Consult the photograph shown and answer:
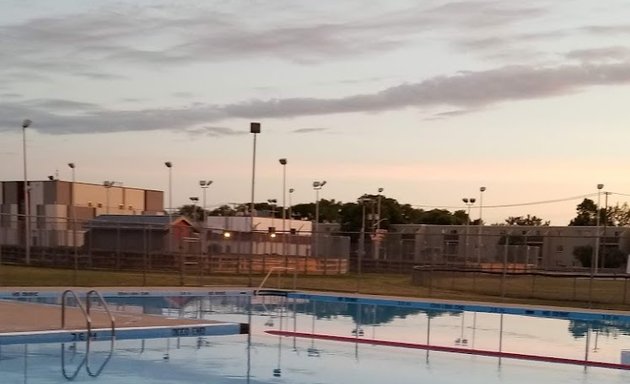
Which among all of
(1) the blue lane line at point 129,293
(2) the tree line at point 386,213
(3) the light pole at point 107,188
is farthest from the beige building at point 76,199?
(1) the blue lane line at point 129,293

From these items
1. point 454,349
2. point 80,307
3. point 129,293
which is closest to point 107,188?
point 129,293

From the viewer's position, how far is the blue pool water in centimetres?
1061

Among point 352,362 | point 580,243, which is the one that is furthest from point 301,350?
point 580,243

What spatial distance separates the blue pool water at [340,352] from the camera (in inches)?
418

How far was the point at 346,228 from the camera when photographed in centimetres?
8444

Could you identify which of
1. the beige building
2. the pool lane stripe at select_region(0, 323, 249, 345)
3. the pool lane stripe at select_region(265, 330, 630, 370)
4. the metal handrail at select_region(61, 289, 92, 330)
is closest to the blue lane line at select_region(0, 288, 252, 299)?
the pool lane stripe at select_region(0, 323, 249, 345)

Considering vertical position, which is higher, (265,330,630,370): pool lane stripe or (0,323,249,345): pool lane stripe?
(0,323,249,345): pool lane stripe

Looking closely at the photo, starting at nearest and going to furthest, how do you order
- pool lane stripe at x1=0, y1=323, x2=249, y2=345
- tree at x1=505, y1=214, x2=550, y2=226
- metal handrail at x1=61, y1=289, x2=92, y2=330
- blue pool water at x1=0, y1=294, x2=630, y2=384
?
1. blue pool water at x1=0, y1=294, x2=630, y2=384
2. metal handrail at x1=61, y1=289, x2=92, y2=330
3. pool lane stripe at x1=0, y1=323, x2=249, y2=345
4. tree at x1=505, y1=214, x2=550, y2=226

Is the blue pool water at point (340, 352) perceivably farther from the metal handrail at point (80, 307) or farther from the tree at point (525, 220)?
the tree at point (525, 220)

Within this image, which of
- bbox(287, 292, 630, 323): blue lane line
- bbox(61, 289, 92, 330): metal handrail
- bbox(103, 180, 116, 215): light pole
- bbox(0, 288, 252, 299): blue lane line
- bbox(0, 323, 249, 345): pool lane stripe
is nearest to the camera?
bbox(61, 289, 92, 330): metal handrail

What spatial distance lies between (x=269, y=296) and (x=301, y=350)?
433 inches

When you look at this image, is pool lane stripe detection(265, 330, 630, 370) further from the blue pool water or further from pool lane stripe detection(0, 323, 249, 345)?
pool lane stripe detection(0, 323, 249, 345)

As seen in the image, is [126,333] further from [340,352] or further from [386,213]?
[386,213]

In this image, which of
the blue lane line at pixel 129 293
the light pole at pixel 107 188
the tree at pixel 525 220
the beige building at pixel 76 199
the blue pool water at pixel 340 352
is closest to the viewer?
the blue pool water at pixel 340 352
